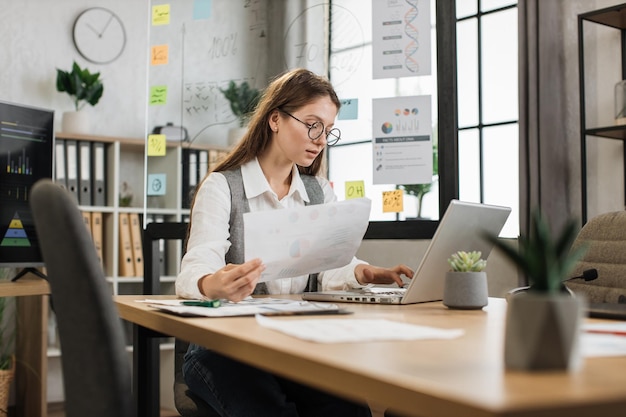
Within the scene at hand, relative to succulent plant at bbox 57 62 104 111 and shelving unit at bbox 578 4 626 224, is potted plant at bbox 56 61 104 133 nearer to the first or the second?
succulent plant at bbox 57 62 104 111

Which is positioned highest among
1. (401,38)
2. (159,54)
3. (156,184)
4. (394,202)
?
(159,54)

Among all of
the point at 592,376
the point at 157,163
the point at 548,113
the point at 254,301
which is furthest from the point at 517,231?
the point at 592,376

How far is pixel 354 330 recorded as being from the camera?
98cm

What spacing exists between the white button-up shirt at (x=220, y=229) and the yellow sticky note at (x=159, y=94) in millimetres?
1264

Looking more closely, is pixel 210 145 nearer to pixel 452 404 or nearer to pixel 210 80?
pixel 210 80

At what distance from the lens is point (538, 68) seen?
3.16 m

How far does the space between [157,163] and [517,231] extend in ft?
5.21

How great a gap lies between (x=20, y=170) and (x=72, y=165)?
0.60 metres

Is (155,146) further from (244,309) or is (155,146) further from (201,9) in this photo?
(244,309)

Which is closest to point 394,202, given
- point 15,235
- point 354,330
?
point 354,330

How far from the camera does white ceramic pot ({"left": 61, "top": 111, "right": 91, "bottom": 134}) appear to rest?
412 cm

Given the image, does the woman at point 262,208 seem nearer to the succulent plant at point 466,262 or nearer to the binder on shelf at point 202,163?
the succulent plant at point 466,262

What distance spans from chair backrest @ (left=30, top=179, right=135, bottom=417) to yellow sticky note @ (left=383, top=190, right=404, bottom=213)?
1625 mm

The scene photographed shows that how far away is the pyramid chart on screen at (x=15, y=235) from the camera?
133 inches
